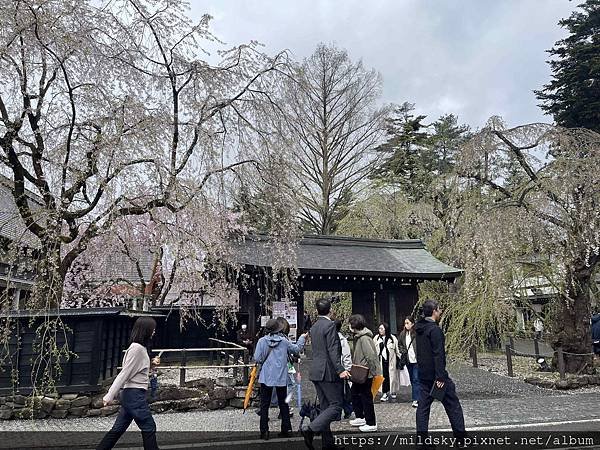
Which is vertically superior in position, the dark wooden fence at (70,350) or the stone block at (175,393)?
the dark wooden fence at (70,350)

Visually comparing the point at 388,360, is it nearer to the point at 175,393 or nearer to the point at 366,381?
the point at 366,381

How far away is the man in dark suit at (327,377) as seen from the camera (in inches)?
195

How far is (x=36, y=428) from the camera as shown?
6.60 m

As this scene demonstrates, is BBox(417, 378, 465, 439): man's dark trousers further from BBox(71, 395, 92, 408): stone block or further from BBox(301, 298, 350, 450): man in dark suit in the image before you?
BBox(71, 395, 92, 408): stone block

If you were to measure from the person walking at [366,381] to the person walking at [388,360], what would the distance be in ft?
7.26

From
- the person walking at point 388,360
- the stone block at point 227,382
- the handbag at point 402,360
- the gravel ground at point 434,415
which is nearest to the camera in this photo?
the gravel ground at point 434,415

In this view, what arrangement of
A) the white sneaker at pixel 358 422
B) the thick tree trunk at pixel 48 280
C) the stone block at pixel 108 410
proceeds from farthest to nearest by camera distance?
the stone block at pixel 108 410
the thick tree trunk at pixel 48 280
the white sneaker at pixel 358 422

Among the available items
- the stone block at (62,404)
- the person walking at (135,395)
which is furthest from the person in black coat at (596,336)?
the stone block at (62,404)

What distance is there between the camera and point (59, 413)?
286 inches

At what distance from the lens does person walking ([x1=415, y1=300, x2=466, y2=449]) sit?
194 inches

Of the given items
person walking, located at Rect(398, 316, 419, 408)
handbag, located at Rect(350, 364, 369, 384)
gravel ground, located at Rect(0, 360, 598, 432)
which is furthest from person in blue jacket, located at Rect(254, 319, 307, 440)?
person walking, located at Rect(398, 316, 419, 408)

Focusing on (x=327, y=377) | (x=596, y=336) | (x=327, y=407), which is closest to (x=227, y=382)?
(x=327, y=407)

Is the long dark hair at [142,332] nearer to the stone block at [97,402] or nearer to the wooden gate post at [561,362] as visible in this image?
the stone block at [97,402]

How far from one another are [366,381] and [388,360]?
9.66 ft
